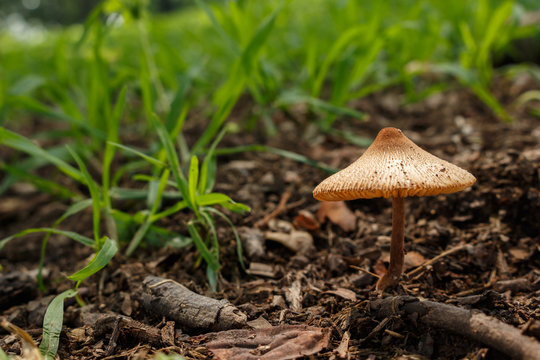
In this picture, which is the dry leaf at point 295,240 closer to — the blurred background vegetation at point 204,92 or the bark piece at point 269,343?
the blurred background vegetation at point 204,92

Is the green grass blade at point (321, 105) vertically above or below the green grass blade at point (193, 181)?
above

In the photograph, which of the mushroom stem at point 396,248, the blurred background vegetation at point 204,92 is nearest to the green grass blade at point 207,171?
the blurred background vegetation at point 204,92

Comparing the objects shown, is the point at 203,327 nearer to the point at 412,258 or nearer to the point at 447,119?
the point at 412,258

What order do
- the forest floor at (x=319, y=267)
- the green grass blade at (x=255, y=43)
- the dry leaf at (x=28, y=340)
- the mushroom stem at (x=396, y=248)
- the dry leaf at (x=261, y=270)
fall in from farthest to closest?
1. the green grass blade at (x=255, y=43)
2. the dry leaf at (x=261, y=270)
3. the mushroom stem at (x=396, y=248)
4. the forest floor at (x=319, y=267)
5. the dry leaf at (x=28, y=340)

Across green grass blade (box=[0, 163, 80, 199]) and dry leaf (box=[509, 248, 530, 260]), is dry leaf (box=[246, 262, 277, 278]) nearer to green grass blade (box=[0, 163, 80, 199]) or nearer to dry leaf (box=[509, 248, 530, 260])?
dry leaf (box=[509, 248, 530, 260])

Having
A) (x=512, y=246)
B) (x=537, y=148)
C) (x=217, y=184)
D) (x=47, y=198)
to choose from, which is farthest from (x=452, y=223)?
(x=47, y=198)

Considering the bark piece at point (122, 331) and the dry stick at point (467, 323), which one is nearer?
the dry stick at point (467, 323)

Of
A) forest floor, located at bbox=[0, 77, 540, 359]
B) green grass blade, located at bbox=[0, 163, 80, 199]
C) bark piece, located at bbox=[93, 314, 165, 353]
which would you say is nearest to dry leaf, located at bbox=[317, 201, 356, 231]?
forest floor, located at bbox=[0, 77, 540, 359]
